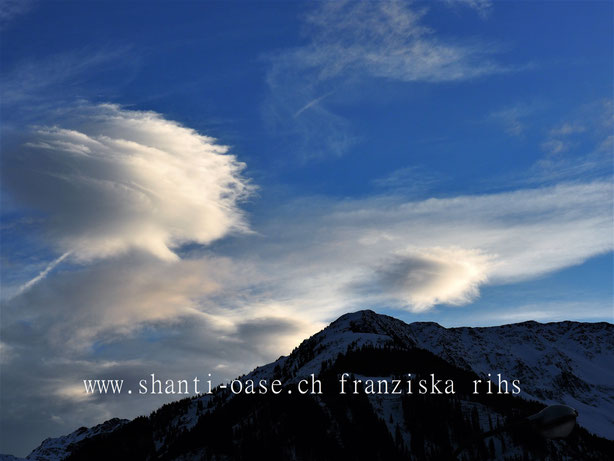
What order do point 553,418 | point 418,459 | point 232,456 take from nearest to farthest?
point 553,418, point 418,459, point 232,456

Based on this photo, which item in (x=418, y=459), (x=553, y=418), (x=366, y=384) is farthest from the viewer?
(x=366, y=384)

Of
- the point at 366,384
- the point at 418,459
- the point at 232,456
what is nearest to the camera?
the point at 418,459

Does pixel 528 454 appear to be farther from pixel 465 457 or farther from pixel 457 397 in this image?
pixel 457 397

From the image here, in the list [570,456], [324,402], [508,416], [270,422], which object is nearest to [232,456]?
[270,422]

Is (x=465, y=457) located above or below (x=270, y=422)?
below

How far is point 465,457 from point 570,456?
165 ft

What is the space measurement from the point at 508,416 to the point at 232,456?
291 ft

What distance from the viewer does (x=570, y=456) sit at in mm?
199625

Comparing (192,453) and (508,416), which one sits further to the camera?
(192,453)

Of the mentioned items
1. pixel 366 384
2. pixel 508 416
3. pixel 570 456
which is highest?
pixel 366 384

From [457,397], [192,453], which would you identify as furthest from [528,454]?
[192,453]

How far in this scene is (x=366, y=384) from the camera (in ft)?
648

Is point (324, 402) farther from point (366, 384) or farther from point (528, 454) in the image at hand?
point (528, 454)

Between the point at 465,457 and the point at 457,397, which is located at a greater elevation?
the point at 457,397
